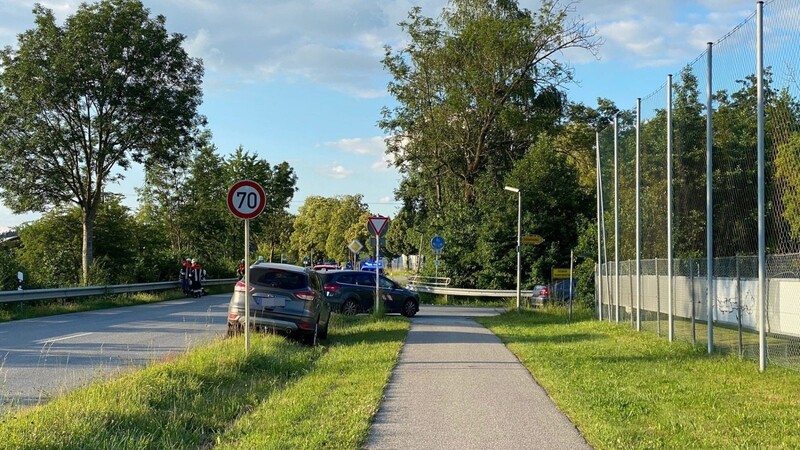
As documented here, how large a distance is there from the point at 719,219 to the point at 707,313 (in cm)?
169

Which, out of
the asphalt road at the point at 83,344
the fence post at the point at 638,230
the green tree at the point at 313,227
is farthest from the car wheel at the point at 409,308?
the green tree at the point at 313,227

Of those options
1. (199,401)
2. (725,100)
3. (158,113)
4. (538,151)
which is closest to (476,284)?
(538,151)

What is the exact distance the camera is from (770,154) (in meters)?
11.1

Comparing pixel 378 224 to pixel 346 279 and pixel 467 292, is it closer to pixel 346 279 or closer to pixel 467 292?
pixel 346 279

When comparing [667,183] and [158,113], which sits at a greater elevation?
[158,113]

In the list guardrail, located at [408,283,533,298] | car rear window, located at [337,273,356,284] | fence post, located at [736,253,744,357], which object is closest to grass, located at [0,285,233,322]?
car rear window, located at [337,273,356,284]

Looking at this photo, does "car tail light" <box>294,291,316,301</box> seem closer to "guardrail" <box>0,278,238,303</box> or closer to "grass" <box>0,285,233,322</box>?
"grass" <box>0,285,233,322</box>

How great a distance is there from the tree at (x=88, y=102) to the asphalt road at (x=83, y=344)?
12.1 meters

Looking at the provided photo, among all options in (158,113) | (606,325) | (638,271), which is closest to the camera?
(638,271)

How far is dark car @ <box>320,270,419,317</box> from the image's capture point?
2484 centimetres

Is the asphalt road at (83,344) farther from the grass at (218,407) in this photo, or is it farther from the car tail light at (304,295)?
the car tail light at (304,295)

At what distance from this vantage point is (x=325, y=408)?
7.94m

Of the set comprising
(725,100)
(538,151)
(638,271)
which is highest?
(538,151)

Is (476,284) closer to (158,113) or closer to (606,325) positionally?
(158,113)
